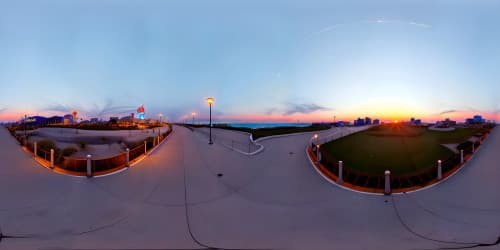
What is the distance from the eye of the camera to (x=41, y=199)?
5.59 meters

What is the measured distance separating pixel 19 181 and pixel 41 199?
308cm

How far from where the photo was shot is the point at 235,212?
470 centimetres

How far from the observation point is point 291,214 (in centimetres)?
473

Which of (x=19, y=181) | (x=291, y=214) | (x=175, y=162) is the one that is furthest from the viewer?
(x=175, y=162)

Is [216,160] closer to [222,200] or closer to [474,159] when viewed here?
[222,200]

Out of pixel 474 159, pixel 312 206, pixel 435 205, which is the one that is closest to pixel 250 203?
pixel 312 206

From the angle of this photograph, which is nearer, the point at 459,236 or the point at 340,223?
the point at 459,236

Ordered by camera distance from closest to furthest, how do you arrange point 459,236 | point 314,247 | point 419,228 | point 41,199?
point 314,247, point 459,236, point 419,228, point 41,199

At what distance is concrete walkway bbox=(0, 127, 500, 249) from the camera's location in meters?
3.84

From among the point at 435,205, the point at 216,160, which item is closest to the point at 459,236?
the point at 435,205

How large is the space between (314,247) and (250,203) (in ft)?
6.15

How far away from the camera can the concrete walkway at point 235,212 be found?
384cm

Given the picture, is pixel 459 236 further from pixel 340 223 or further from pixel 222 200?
pixel 222 200

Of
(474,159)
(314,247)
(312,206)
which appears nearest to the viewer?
(314,247)
